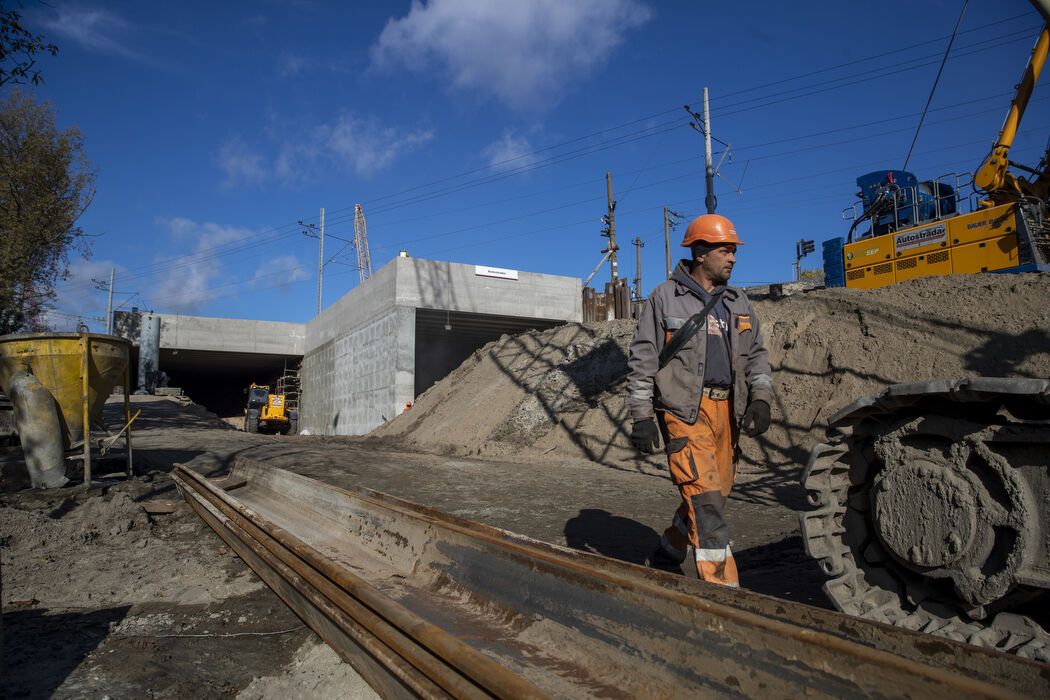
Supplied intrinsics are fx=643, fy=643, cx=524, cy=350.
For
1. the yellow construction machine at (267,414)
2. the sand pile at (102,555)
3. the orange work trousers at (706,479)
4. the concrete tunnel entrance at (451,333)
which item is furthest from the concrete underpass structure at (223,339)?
the orange work trousers at (706,479)

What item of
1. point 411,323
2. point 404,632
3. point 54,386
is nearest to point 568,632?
point 404,632

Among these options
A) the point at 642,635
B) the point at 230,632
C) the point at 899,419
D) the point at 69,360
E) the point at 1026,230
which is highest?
the point at 1026,230

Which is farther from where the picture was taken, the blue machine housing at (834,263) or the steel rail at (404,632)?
the blue machine housing at (834,263)

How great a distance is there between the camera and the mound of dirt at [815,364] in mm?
8648

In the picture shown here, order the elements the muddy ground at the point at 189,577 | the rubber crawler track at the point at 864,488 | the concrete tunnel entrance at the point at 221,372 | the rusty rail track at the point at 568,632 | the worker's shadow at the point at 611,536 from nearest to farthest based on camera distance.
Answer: the rusty rail track at the point at 568,632, the rubber crawler track at the point at 864,488, the muddy ground at the point at 189,577, the worker's shadow at the point at 611,536, the concrete tunnel entrance at the point at 221,372

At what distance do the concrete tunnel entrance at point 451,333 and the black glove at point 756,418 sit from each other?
18944mm

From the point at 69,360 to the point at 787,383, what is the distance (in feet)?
30.8

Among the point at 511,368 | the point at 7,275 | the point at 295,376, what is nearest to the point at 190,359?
the point at 295,376

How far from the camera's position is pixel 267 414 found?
90.9 feet

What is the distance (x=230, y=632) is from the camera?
330 centimetres

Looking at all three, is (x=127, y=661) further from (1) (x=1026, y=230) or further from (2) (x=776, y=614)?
(1) (x=1026, y=230)

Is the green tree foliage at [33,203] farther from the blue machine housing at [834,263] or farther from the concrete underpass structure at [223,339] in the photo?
the blue machine housing at [834,263]

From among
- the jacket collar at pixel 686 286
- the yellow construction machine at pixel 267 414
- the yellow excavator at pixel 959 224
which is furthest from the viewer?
the yellow construction machine at pixel 267 414

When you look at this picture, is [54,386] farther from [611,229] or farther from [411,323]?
[611,229]
